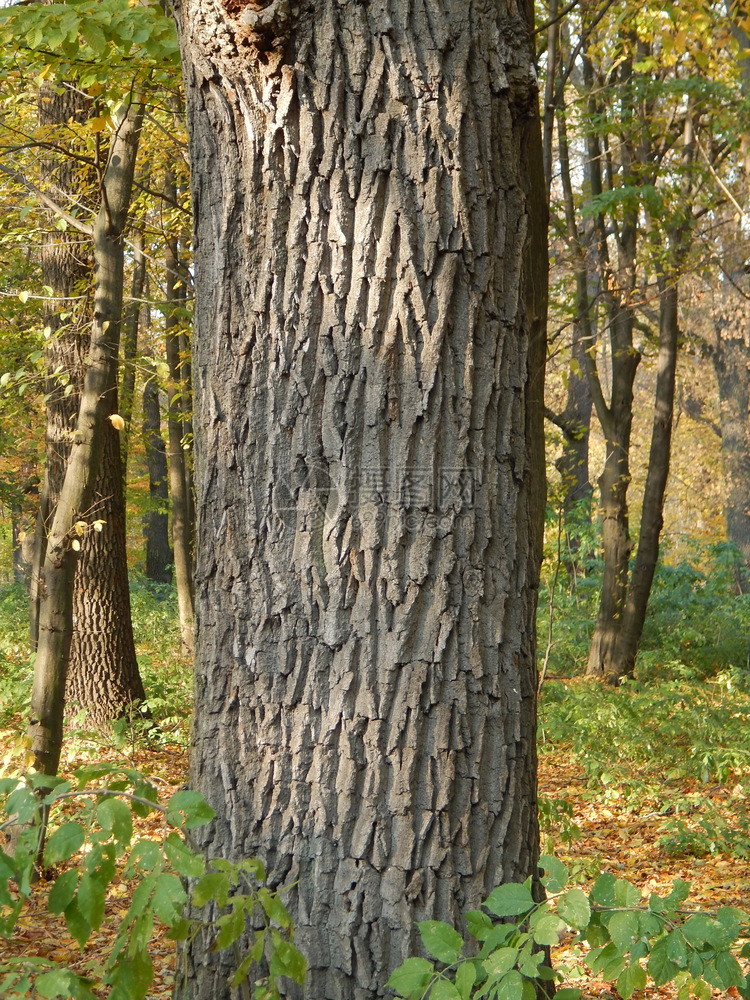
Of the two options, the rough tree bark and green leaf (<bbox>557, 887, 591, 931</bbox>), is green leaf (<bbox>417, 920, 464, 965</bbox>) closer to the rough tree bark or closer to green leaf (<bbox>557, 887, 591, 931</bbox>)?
green leaf (<bbox>557, 887, 591, 931</bbox>)

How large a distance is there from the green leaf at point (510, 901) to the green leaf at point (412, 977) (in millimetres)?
162

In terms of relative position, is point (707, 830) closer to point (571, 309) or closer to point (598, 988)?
point (598, 988)

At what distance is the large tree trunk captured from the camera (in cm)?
201

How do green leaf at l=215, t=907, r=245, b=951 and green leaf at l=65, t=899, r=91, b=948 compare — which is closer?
green leaf at l=65, t=899, r=91, b=948

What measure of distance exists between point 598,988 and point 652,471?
7413mm

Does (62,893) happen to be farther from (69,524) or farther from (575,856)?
(575,856)

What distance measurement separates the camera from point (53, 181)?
763 cm

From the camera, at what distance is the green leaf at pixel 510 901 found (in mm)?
1697

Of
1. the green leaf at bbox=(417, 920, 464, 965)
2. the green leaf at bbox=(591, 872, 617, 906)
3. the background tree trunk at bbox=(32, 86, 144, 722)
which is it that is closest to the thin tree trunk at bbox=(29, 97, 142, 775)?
the background tree trunk at bbox=(32, 86, 144, 722)

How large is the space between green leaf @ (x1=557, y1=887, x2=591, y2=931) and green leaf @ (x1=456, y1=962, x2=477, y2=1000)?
0.19 metres

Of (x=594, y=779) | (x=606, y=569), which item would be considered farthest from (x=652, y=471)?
(x=594, y=779)

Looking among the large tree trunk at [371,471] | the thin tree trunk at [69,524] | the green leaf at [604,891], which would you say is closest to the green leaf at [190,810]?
the large tree trunk at [371,471]

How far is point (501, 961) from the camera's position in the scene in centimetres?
159

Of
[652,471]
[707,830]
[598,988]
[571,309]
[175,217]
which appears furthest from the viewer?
[652,471]
